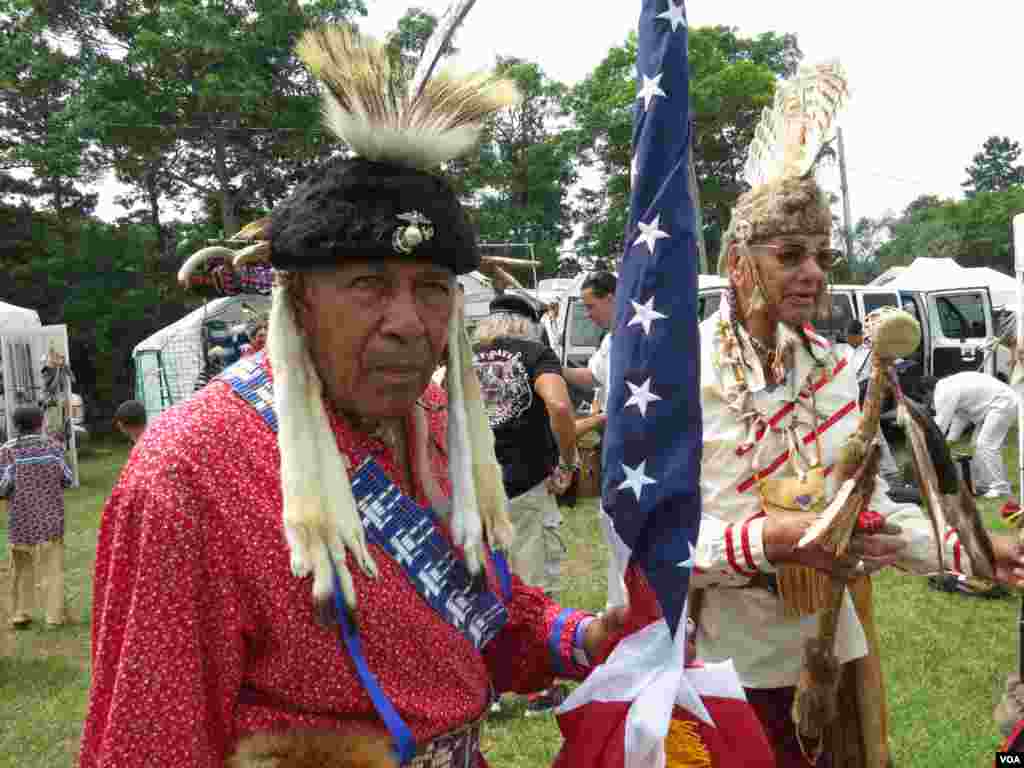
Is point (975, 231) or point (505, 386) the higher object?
point (975, 231)

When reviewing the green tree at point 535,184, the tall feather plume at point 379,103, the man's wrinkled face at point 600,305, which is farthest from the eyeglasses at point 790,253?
the green tree at point 535,184

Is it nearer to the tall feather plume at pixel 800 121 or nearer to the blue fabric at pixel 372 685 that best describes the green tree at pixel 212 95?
the tall feather plume at pixel 800 121

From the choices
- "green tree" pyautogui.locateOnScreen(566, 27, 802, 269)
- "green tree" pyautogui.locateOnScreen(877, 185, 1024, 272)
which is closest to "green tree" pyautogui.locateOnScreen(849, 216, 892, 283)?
"green tree" pyautogui.locateOnScreen(877, 185, 1024, 272)

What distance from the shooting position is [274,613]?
1.26 metres

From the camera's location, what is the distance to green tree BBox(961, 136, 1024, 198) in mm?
87312

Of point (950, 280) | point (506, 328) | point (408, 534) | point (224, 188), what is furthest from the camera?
point (224, 188)

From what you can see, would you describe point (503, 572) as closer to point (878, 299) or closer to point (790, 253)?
point (790, 253)

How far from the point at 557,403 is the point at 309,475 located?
317 cm

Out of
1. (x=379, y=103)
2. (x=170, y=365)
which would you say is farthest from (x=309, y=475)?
(x=170, y=365)

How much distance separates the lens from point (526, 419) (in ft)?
14.8

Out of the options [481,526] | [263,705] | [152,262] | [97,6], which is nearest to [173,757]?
[263,705]

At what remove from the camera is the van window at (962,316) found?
15164 mm

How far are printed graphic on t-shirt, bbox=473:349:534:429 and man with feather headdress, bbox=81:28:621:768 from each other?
9.07ft

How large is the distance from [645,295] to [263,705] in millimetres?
925
